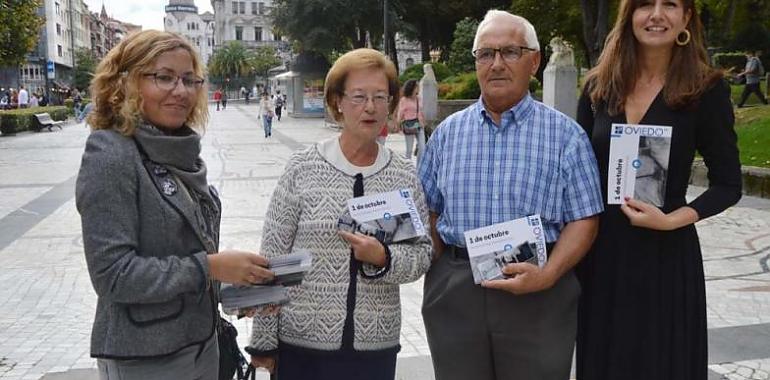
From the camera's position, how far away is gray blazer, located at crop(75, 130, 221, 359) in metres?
1.98

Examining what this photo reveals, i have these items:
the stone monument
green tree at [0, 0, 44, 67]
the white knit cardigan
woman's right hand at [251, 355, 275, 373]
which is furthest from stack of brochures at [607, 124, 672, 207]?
green tree at [0, 0, 44, 67]

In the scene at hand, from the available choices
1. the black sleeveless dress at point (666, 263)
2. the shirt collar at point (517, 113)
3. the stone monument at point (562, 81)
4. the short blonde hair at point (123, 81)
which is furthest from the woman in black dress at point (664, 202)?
the stone monument at point (562, 81)

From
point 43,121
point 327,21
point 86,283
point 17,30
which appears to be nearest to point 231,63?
point 327,21

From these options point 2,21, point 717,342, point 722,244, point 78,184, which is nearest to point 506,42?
point 78,184

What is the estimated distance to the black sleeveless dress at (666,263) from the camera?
8.46ft

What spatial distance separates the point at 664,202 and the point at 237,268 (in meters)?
1.56

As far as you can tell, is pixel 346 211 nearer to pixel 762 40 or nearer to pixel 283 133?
pixel 283 133

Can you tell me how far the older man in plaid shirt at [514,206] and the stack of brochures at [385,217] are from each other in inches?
8.2

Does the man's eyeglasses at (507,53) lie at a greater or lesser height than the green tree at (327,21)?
lesser

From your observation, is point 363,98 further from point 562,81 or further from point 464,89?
point 464,89

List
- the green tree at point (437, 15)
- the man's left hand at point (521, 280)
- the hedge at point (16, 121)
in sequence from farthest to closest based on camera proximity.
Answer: the green tree at point (437, 15)
the hedge at point (16, 121)
the man's left hand at point (521, 280)

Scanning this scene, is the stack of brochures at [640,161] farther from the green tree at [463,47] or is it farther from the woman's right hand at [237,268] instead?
the green tree at [463,47]

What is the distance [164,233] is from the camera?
2.09 m

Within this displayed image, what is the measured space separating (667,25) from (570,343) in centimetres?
123
